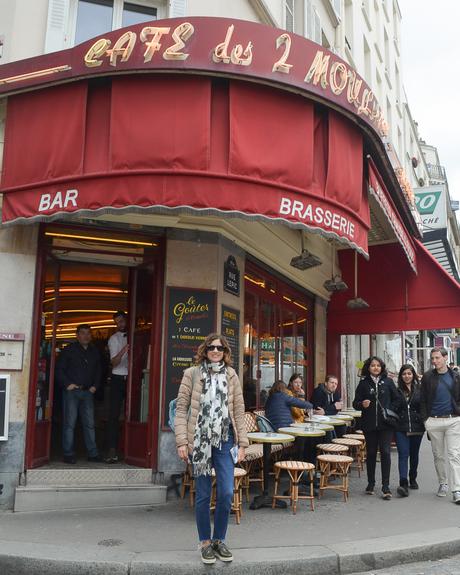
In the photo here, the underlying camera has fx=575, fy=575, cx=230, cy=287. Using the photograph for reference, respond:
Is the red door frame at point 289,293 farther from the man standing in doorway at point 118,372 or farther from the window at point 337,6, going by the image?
the window at point 337,6

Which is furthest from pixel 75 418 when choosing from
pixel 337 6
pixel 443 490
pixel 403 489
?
pixel 337 6

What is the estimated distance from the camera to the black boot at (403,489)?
24.4ft

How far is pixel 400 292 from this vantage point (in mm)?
11133

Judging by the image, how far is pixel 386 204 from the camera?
8.45 m

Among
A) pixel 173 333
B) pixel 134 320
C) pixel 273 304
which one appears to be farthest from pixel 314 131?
pixel 273 304

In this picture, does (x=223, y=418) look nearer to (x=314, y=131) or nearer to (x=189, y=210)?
A: (x=189, y=210)

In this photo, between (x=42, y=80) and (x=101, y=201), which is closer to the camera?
Result: (x=101, y=201)

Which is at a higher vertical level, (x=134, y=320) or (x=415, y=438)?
(x=134, y=320)

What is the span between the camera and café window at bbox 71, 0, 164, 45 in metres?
7.50

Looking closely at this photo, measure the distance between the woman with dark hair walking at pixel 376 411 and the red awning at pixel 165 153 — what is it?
2.37 metres

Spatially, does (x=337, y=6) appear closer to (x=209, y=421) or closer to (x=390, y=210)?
(x=390, y=210)

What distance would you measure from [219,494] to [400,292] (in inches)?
297

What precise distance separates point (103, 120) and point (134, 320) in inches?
112

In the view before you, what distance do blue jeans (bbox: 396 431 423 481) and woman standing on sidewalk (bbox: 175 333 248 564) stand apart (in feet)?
12.2
